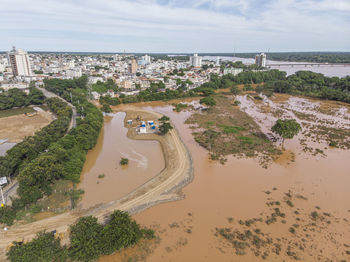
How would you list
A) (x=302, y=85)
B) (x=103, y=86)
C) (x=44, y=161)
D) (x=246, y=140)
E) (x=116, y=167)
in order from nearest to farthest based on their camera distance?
(x=44, y=161), (x=116, y=167), (x=246, y=140), (x=103, y=86), (x=302, y=85)

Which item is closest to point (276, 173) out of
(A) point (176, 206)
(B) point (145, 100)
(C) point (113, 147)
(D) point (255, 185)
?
(D) point (255, 185)

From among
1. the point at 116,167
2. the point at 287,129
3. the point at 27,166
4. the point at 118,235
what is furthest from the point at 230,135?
the point at 27,166

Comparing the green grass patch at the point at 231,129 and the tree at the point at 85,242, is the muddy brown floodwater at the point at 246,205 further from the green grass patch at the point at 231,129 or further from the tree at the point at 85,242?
the green grass patch at the point at 231,129

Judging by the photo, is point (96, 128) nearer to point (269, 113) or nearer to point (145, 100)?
point (145, 100)

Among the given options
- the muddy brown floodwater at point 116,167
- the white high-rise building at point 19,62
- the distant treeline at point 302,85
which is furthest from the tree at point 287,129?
the white high-rise building at point 19,62

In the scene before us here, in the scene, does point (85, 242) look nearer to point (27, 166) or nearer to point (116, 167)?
point (27, 166)

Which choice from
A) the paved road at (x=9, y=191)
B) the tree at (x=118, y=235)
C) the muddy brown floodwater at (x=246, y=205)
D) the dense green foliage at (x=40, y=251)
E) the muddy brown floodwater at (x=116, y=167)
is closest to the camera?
the dense green foliage at (x=40, y=251)
